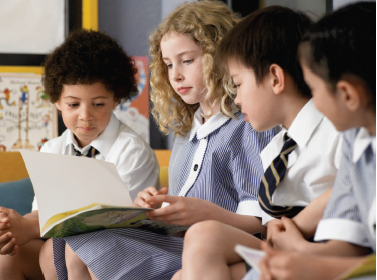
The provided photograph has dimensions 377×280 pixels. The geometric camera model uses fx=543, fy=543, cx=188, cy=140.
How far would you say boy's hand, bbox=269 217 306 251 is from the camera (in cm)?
103

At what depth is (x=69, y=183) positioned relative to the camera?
1.36 meters

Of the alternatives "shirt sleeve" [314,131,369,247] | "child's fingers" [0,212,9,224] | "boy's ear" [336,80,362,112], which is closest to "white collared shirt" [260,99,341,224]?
"shirt sleeve" [314,131,369,247]

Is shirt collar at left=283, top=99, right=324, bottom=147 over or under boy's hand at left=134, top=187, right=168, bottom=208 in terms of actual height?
over

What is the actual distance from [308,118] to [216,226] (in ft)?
1.07

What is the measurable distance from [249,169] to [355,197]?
1.84ft

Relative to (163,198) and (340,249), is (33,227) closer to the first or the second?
(163,198)

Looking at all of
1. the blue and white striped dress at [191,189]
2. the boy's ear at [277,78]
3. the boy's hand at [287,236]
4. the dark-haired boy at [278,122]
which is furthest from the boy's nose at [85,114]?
the boy's hand at [287,236]

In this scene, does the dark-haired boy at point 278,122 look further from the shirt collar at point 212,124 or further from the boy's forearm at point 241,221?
the shirt collar at point 212,124

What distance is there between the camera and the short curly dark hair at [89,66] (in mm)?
1845

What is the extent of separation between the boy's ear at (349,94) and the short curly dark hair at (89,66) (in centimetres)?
112

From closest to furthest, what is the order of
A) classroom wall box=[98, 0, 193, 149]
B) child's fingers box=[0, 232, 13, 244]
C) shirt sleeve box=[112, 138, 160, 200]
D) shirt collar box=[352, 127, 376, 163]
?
shirt collar box=[352, 127, 376, 163], child's fingers box=[0, 232, 13, 244], shirt sleeve box=[112, 138, 160, 200], classroom wall box=[98, 0, 193, 149]

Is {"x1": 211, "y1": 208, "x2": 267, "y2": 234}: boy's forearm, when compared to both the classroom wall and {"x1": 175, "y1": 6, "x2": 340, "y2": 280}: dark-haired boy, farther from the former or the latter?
the classroom wall

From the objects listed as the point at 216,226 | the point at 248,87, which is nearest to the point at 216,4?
the point at 248,87

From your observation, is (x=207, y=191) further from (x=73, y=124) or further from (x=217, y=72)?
(x=73, y=124)
